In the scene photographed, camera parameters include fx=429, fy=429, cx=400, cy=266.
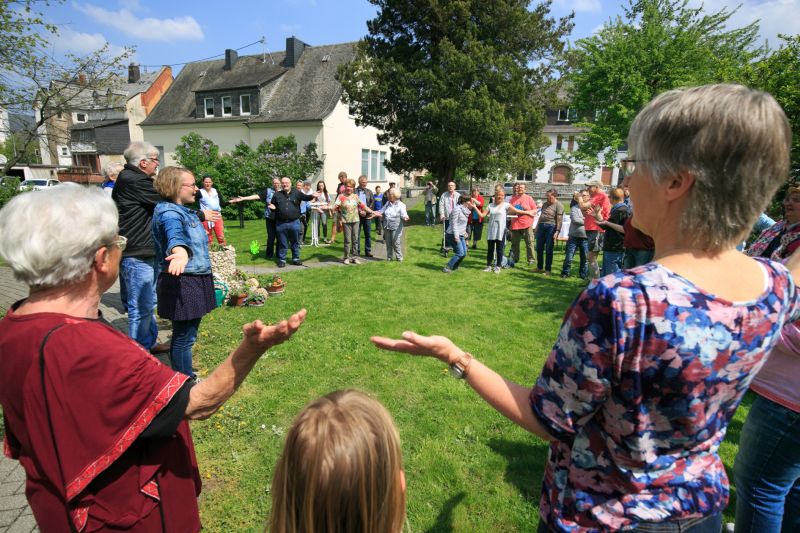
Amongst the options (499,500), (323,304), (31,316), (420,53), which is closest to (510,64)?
(420,53)

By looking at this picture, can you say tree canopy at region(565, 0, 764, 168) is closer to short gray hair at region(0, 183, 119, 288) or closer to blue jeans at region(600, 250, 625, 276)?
blue jeans at region(600, 250, 625, 276)

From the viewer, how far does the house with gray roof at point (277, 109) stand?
26688 mm

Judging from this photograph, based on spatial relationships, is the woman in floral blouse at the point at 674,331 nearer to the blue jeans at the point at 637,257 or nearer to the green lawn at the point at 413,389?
the green lawn at the point at 413,389

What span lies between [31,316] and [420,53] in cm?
1967

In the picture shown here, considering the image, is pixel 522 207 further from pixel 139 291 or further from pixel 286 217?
pixel 139 291

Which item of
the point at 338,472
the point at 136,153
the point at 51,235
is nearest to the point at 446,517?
the point at 338,472

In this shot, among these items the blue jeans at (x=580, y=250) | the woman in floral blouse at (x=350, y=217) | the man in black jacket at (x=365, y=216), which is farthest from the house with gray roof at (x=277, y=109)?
the blue jeans at (x=580, y=250)

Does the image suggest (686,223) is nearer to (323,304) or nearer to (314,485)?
(314,485)

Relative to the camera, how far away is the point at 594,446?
4.06 feet

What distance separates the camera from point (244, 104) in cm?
2953

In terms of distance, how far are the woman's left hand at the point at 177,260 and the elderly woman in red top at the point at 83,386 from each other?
1982 millimetres

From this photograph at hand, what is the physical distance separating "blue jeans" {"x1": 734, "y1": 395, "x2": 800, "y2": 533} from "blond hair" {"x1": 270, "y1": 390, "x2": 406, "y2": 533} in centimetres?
173

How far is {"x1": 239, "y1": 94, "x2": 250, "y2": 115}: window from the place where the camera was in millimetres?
29347

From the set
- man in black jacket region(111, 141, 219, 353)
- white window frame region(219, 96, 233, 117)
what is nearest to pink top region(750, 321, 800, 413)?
man in black jacket region(111, 141, 219, 353)
